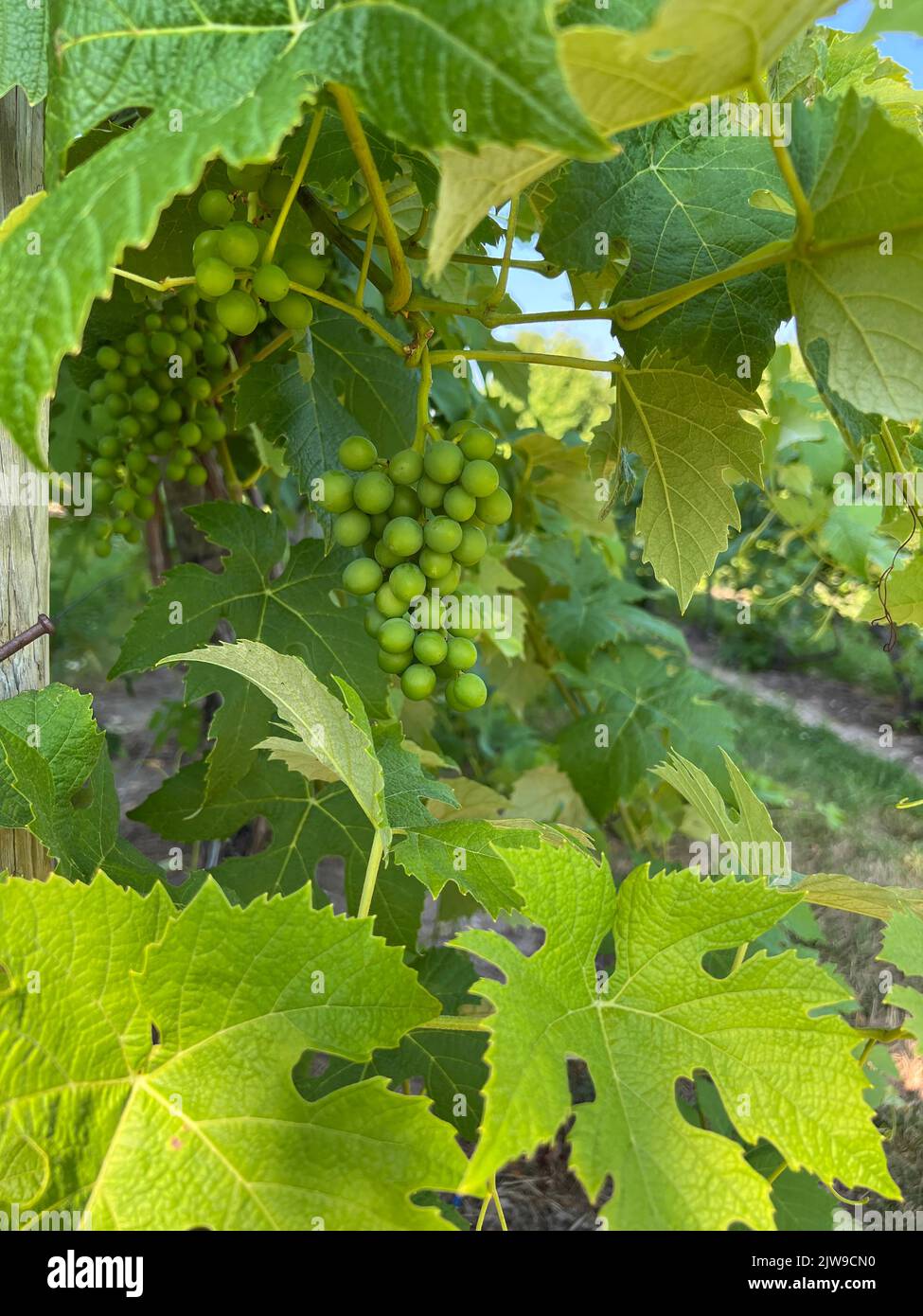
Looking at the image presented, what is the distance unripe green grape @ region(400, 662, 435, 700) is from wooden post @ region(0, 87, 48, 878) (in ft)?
1.20

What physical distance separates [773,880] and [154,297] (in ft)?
3.67

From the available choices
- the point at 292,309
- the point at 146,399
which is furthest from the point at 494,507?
the point at 146,399

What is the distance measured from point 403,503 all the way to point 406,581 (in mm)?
87

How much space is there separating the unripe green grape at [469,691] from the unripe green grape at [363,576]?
0.13 metres

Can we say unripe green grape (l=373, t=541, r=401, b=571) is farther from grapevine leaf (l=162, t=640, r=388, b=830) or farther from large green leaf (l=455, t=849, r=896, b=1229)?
large green leaf (l=455, t=849, r=896, b=1229)

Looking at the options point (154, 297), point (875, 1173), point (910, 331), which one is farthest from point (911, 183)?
point (154, 297)

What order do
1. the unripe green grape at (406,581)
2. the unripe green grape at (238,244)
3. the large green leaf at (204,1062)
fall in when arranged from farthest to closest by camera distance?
1. the unripe green grape at (406,581)
2. the unripe green grape at (238,244)
3. the large green leaf at (204,1062)

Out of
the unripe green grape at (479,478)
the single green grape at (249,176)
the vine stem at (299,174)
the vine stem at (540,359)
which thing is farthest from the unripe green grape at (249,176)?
the unripe green grape at (479,478)

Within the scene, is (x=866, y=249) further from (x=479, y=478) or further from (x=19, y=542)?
(x=19, y=542)

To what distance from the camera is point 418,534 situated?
2.99ft

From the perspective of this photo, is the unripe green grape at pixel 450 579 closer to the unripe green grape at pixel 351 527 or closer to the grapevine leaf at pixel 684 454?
the unripe green grape at pixel 351 527

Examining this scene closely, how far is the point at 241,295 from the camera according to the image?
842mm

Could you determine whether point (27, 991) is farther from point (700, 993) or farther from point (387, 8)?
point (387, 8)

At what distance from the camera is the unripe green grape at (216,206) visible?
88cm
